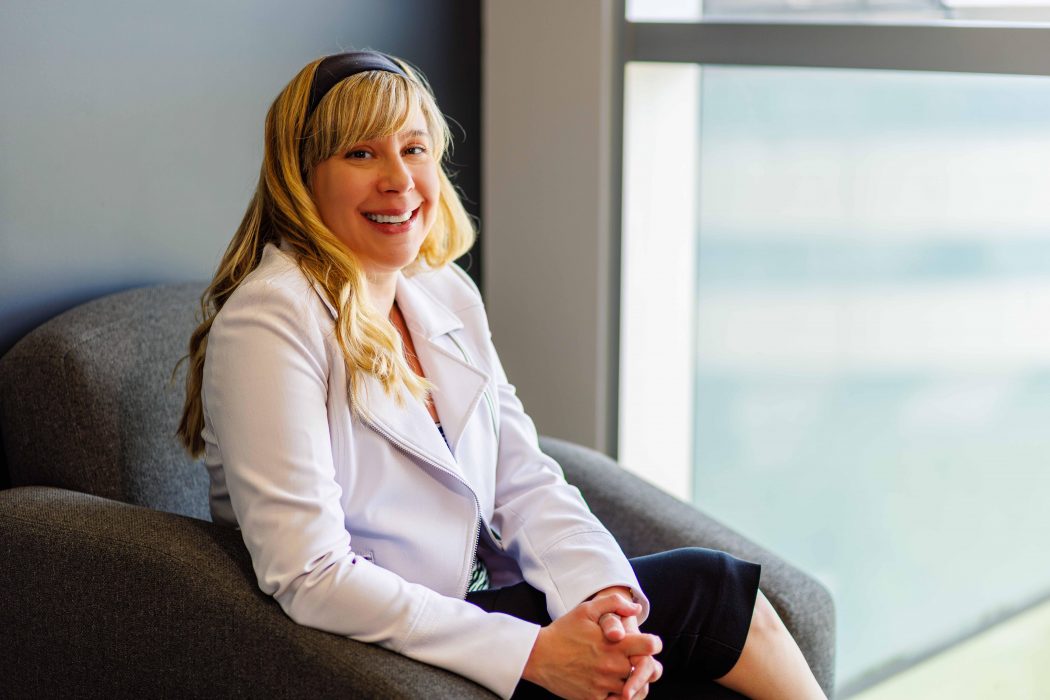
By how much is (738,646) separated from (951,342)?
1024mm

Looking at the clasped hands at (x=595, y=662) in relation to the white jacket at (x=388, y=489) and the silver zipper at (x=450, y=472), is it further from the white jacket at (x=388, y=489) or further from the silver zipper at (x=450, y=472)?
the silver zipper at (x=450, y=472)

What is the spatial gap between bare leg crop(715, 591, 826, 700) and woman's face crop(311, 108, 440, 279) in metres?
0.67

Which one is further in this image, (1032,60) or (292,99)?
(1032,60)

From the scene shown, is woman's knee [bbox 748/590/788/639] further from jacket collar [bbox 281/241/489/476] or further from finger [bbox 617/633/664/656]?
jacket collar [bbox 281/241/489/476]

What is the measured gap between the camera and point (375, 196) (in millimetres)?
1496

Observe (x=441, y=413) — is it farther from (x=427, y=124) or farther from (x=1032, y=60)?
(x=1032, y=60)

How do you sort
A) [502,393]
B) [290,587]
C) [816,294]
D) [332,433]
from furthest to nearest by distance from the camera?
[816,294], [502,393], [332,433], [290,587]

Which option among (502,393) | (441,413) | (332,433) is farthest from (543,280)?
(332,433)

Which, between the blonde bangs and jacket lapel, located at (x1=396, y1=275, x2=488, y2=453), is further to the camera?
jacket lapel, located at (x1=396, y1=275, x2=488, y2=453)

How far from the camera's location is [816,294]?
7.93 feet

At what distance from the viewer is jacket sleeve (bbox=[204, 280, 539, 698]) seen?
1.31 meters

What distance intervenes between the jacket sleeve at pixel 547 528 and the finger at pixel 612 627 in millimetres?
92

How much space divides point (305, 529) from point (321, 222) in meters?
0.41


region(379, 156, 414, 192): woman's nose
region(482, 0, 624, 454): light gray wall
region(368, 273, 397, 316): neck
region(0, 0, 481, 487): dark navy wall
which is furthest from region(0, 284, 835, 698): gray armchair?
region(482, 0, 624, 454): light gray wall
